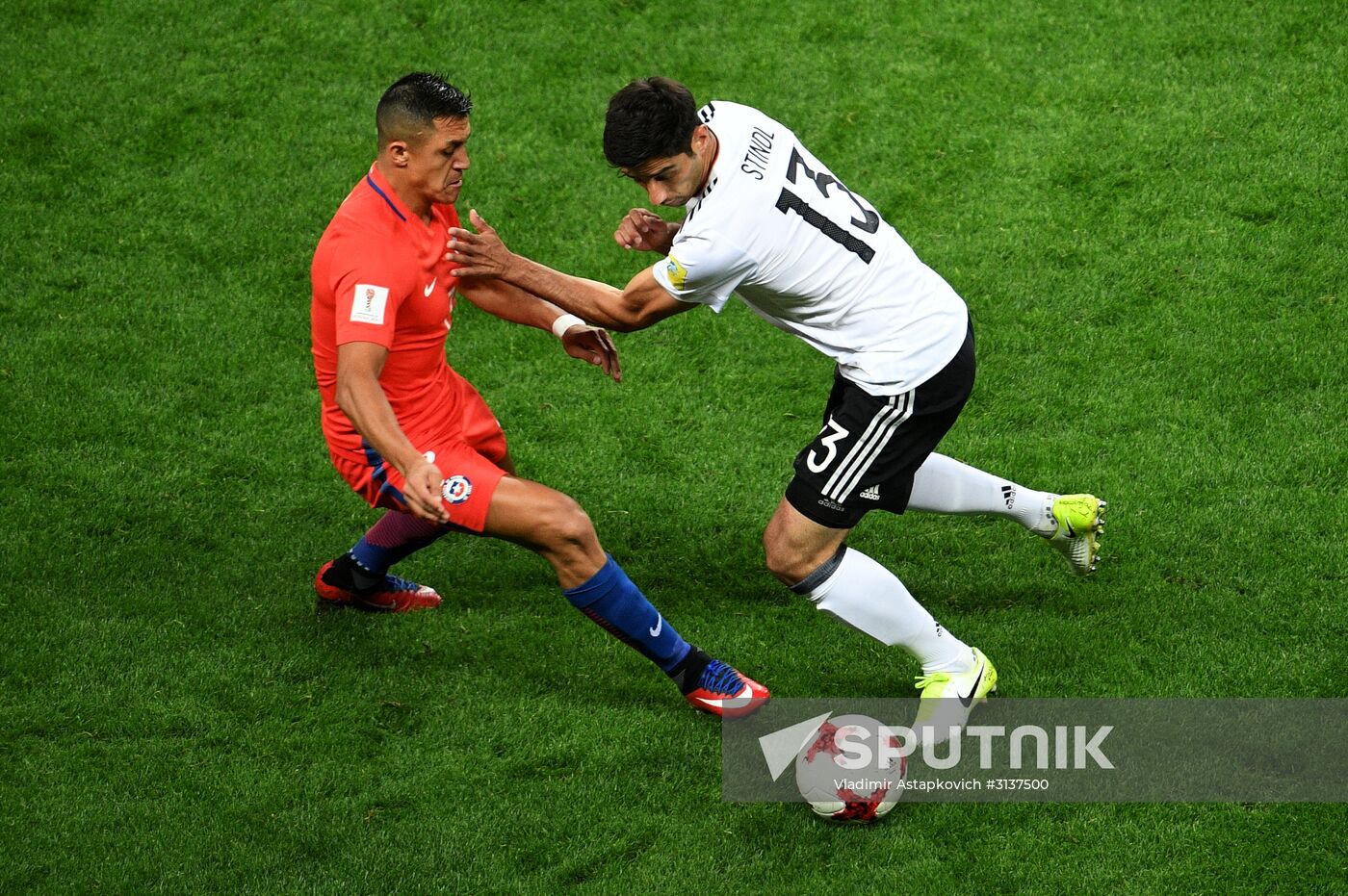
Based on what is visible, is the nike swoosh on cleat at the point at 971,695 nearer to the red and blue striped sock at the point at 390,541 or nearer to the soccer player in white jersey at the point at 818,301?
the soccer player in white jersey at the point at 818,301

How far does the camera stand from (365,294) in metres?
4.76

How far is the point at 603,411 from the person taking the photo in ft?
23.5

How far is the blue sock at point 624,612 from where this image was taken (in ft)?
16.3

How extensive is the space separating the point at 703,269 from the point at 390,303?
1087mm

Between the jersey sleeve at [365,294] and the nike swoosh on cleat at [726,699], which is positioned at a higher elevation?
the jersey sleeve at [365,294]

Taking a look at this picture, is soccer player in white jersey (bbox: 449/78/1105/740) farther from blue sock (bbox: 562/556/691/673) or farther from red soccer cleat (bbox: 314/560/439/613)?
red soccer cleat (bbox: 314/560/439/613)

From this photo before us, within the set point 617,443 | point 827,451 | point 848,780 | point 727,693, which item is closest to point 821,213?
point 827,451

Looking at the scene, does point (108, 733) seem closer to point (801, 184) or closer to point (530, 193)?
point (801, 184)

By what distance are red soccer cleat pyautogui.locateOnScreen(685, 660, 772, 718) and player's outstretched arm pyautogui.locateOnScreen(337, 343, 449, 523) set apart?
3.75ft

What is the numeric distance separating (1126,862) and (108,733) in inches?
140

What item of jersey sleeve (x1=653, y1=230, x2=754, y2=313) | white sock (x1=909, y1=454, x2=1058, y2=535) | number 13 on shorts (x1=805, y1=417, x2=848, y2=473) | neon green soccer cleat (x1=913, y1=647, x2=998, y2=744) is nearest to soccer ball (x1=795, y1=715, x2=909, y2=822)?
neon green soccer cleat (x1=913, y1=647, x2=998, y2=744)

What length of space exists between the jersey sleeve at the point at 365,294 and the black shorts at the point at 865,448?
1492mm

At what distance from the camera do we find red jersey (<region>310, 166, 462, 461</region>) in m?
4.78

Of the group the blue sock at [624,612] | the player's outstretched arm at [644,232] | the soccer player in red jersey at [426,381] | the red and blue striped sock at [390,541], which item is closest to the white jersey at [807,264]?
the player's outstretched arm at [644,232]
